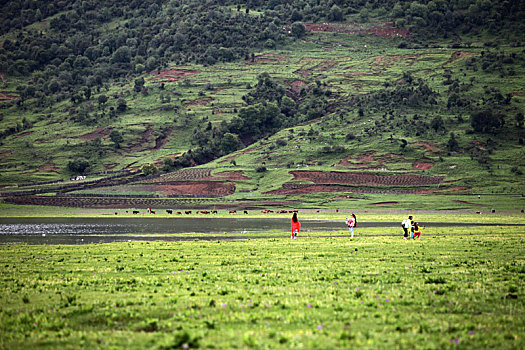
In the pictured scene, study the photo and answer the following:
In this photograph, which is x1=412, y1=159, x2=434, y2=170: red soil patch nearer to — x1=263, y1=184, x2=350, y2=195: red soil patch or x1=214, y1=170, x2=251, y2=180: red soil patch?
x1=263, y1=184, x2=350, y2=195: red soil patch

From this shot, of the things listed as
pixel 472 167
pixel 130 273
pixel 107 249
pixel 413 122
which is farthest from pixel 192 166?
pixel 130 273

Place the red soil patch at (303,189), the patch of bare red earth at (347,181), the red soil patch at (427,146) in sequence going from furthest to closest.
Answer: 1. the red soil patch at (427,146)
2. the patch of bare red earth at (347,181)
3. the red soil patch at (303,189)

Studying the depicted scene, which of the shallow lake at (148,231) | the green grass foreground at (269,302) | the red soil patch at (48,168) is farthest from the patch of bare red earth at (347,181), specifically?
the green grass foreground at (269,302)

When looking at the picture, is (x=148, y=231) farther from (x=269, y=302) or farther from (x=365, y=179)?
(x=365, y=179)

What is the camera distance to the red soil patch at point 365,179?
13250 cm

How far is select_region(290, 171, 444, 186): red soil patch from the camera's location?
132500mm

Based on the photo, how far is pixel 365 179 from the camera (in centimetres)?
13638

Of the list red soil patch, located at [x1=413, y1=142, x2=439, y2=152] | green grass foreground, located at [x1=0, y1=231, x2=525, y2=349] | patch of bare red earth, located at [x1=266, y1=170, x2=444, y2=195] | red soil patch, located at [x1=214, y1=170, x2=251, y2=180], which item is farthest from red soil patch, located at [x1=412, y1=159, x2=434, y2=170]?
green grass foreground, located at [x1=0, y1=231, x2=525, y2=349]

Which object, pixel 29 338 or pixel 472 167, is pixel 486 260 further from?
pixel 472 167

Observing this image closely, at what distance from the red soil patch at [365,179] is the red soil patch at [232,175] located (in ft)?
56.3

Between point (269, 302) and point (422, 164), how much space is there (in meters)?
138

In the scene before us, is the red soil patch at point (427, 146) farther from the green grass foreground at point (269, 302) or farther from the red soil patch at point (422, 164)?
the green grass foreground at point (269, 302)

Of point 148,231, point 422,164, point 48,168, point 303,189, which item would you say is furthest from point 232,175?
point 148,231

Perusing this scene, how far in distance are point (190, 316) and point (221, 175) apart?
137 m
